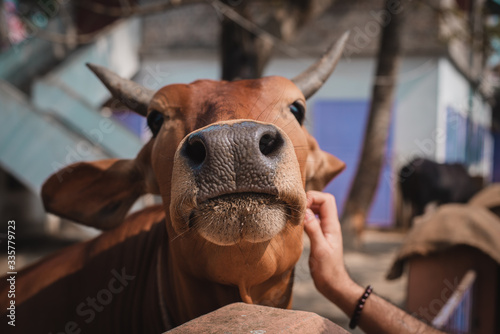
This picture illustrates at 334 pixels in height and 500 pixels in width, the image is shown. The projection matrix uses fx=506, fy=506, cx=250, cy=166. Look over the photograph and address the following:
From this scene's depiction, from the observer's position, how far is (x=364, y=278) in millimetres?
7539

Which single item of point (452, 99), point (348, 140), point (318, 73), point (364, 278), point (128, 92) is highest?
point (452, 99)

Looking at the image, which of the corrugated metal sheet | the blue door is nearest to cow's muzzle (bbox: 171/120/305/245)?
the corrugated metal sheet

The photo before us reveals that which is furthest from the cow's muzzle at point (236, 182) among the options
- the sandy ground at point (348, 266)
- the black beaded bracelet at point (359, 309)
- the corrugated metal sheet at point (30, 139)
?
the corrugated metal sheet at point (30, 139)

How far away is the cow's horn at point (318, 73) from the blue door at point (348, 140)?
9.68 meters

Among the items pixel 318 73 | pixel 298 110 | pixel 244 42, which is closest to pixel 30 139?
pixel 244 42

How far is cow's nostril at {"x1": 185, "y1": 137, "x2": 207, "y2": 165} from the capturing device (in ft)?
5.91

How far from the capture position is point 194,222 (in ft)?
6.07

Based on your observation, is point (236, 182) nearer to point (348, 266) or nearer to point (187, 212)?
point (187, 212)

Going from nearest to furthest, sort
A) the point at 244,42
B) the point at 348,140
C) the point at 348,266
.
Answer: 1. the point at 244,42
2. the point at 348,266
3. the point at 348,140

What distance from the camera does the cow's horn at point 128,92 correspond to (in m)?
2.62

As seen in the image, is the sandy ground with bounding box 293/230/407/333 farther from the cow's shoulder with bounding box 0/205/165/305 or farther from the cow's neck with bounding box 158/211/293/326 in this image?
the cow's neck with bounding box 158/211/293/326

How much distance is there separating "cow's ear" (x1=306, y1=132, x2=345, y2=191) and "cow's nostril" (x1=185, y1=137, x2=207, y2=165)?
926 mm

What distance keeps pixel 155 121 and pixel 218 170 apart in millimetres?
820

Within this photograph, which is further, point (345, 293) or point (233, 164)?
point (345, 293)
